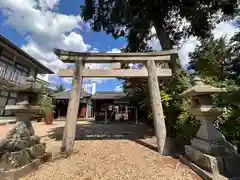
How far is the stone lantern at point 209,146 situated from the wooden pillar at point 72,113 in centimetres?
347

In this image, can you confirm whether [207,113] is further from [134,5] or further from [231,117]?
[134,5]

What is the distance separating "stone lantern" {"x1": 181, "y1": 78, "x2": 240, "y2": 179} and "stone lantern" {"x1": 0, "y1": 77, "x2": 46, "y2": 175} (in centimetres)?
395

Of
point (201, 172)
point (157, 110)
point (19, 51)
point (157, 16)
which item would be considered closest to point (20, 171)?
point (201, 172)

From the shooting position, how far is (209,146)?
324 centimetres

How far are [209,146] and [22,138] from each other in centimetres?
429

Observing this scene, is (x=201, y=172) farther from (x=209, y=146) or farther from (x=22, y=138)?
(x=22, y=138)

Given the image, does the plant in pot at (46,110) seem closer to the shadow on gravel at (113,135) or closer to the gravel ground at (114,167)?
the shadow on gravel at (113,135)

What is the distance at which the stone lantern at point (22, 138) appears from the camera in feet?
10.5

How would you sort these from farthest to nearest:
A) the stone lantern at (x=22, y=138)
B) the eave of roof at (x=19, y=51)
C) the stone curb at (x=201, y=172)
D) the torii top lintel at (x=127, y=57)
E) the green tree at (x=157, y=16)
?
1. the eave of roof at (x=19, y=51)
2. the green tree at (x=157, y=16)
3. the torii top lintel at (x=127, y=57)
4. the stone lantern at (x=22, y=138)
5. the stone curb at (x=201, y=172)

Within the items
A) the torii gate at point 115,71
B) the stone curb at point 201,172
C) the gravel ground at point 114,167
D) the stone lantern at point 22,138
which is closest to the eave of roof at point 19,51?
the torii gate at point 115,71

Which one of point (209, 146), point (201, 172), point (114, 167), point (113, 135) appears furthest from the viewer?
point (113, 135)

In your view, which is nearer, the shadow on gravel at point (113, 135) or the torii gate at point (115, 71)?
the torii gate at point (115, 71)

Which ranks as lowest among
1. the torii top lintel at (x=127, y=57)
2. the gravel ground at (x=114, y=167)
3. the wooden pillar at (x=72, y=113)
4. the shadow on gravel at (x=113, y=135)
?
the gravel ground at (x=114, y=167)

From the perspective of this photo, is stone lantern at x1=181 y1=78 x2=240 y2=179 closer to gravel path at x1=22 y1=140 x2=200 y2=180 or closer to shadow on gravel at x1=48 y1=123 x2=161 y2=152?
gravel path at x1=22 y1=140 x2=200 y2=180
